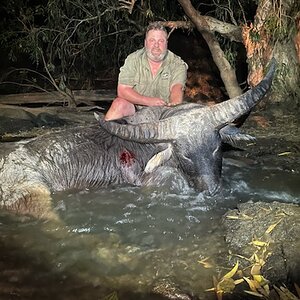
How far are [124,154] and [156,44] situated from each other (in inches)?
65.2

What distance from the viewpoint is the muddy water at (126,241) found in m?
3.06

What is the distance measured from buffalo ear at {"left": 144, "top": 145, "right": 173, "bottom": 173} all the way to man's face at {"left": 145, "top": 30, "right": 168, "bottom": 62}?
63.0 inches

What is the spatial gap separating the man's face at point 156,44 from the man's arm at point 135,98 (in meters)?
0.54

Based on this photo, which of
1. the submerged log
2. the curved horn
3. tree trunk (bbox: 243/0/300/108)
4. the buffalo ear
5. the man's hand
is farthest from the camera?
the submerged log

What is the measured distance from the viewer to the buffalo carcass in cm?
446

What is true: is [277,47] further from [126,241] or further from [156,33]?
[126,241]

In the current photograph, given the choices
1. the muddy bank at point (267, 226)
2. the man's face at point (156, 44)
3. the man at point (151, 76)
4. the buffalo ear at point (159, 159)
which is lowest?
the muddy bank at point (267, 226)

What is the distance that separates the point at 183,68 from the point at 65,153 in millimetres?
2091

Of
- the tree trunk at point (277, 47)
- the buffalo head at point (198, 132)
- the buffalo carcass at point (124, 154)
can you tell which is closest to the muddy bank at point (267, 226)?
the buffalo head at point (198, 132)

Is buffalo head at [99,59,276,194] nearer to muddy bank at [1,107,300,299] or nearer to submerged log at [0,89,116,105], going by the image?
muddy bank at [1,107,300,299]

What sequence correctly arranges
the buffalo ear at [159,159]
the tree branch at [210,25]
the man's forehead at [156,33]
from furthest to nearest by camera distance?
the tree branch at [210,25], the man's forehead at [156,33], the buffalo ear at [159,159]

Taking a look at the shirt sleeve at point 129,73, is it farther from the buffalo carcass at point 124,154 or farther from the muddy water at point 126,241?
the muddy water at point 126,241

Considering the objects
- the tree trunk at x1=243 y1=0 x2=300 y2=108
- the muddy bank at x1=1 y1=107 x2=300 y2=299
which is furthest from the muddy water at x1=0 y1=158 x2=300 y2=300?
the tree trunk at x1=243 y1=0 x2=300 y2=108

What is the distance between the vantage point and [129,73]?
5.85 meters
